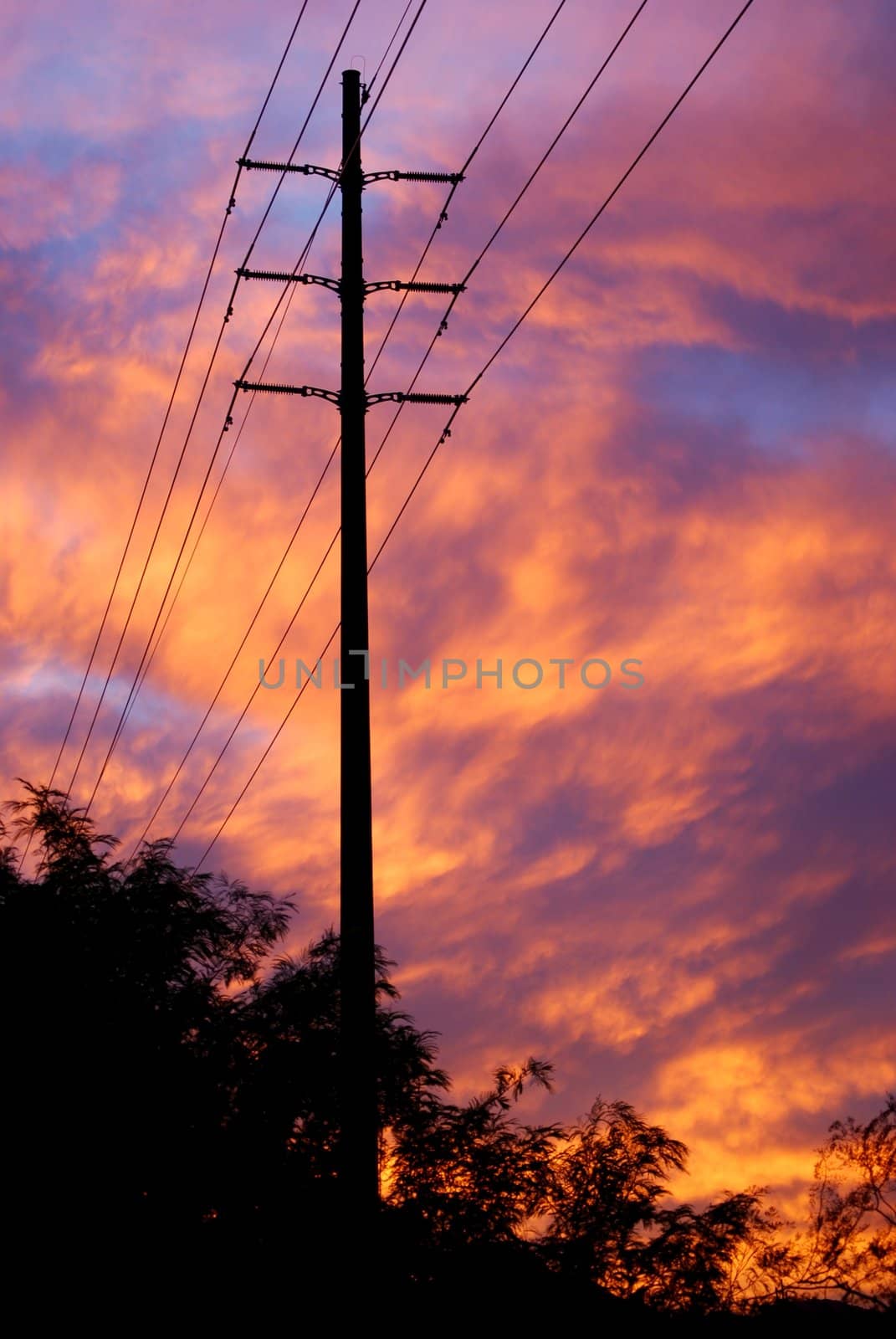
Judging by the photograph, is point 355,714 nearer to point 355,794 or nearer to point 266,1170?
point 355,794

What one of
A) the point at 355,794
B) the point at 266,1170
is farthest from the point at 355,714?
the point at 266,1170

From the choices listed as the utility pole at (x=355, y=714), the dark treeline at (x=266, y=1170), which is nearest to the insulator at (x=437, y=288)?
the utility pole at (x=355, y=714)

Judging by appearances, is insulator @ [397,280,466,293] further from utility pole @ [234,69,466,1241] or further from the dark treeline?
the dark treeline

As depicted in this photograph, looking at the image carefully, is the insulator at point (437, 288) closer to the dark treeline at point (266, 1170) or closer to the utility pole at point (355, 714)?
the utility pole at point (355, 714)

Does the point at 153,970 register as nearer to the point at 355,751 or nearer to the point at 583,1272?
the point at 583,1272

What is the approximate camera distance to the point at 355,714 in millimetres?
14852

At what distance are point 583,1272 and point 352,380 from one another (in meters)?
11.3

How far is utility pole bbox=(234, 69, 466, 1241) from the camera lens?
13.3 m

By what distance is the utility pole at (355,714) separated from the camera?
43.6ft

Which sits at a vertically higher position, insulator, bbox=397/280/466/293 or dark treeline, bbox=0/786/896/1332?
insulator, bbox=397/280/466/293

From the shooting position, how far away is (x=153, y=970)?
24297 mm

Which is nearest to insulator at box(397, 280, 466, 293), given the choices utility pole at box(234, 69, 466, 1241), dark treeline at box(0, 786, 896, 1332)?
utility pole at box(234, 69, 466, 1241)

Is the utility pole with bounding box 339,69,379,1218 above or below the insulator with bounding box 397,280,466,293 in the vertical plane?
below

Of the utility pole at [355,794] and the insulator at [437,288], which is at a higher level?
the insulator at [437,288]
